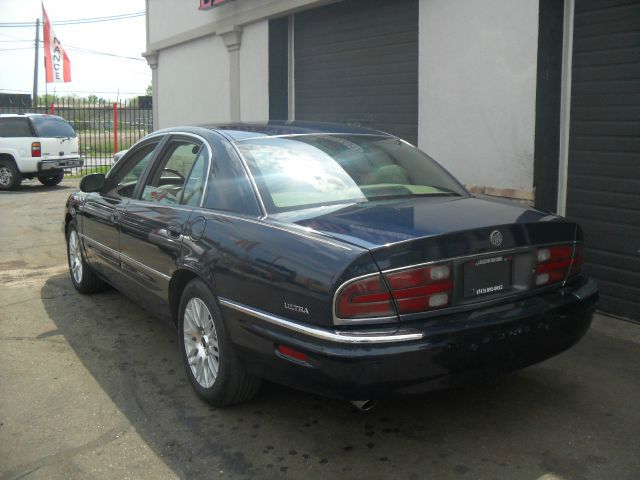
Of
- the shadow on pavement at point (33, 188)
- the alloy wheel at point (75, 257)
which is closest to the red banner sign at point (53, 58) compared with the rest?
the shadow on pavement at point (33, 188)

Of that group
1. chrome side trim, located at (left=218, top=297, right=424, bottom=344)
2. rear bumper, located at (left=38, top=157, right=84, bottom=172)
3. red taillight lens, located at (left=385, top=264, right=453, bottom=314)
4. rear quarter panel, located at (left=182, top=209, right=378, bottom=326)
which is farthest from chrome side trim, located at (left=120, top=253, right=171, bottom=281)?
rear bumper, located at (left=38, top=157, right=84, bottom=172)

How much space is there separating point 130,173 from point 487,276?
3.20 m

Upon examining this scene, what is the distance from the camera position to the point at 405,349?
2938 mm

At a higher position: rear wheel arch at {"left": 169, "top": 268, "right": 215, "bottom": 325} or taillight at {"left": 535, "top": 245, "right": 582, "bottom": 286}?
taillight at {"left": 535, "top": 245, "right": 582, "bottom": 286}

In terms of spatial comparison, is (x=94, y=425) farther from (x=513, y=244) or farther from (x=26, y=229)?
(x=26, y=229)

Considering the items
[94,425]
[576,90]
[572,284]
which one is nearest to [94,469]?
[94,425]

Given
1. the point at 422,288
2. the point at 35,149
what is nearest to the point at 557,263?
the point at 422,288

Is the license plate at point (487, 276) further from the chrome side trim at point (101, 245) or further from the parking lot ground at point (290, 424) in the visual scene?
the chrome side trim at point (101, 245)

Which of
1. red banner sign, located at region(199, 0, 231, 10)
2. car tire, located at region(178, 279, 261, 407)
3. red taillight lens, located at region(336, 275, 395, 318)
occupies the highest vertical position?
red banner sign, located at region(199, 0, 231, 10)

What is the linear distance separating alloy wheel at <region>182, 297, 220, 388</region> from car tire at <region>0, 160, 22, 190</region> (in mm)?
14145

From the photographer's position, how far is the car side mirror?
561 cm

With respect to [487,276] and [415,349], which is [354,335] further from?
[487,276]

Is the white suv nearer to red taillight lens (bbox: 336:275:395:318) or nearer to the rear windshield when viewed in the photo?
the rear windshield

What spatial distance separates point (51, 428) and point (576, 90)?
4860mm
